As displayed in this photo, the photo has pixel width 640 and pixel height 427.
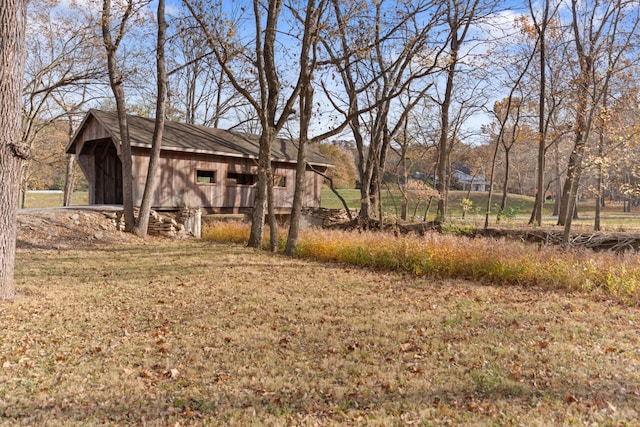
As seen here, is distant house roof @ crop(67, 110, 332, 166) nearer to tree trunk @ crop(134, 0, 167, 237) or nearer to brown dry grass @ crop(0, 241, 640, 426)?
tree trunk @ crop(134, 0, 167, 237)

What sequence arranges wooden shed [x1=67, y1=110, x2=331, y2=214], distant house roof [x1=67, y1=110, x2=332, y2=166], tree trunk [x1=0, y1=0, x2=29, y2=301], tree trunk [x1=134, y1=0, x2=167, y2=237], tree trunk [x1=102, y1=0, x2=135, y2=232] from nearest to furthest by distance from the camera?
1. tree trunk [x1=0, y1=0, x2=29, y2=301]
2. tree trunk [x1=102, y1=0, x2=135, y2=232]
3. tree trunk [x1=134, y1=0, x2=167, y2=237]
4. distant house roof [x1=67, y1=110, x2=332, y2=166]
5. wooden shed [x1=67, y1=110, x2=331, y2=214]

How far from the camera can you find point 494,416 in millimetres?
3484

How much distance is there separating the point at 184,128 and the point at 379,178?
8.38m

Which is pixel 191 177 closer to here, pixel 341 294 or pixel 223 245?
pixel 223 245

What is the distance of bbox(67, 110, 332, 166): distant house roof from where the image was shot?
15227 millimetres

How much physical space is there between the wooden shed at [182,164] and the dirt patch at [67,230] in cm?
156

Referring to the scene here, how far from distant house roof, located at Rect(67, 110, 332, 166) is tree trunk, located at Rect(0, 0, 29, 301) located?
27.5ft

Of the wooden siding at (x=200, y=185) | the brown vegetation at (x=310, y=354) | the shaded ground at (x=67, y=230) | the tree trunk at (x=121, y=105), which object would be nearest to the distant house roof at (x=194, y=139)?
the wooden siding at (x=200, y=185)

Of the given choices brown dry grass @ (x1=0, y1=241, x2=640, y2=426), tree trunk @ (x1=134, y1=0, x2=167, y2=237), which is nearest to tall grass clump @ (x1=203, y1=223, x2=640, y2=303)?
brown dry grass @ (x1=0, y1=241, x2=640, y2=426)

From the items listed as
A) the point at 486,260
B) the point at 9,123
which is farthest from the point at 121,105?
the point at 486,260

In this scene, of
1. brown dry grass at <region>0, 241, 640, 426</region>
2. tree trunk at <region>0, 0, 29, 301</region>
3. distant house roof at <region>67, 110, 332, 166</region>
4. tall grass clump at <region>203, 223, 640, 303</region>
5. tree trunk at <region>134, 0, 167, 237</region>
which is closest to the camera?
brown dry grass at <region>0, 241, 640, 426</region>

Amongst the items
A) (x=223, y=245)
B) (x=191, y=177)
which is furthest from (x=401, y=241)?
(x=191, y=177)

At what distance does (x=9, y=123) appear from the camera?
6.11 metres

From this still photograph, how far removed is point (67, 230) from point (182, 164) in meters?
4.81
